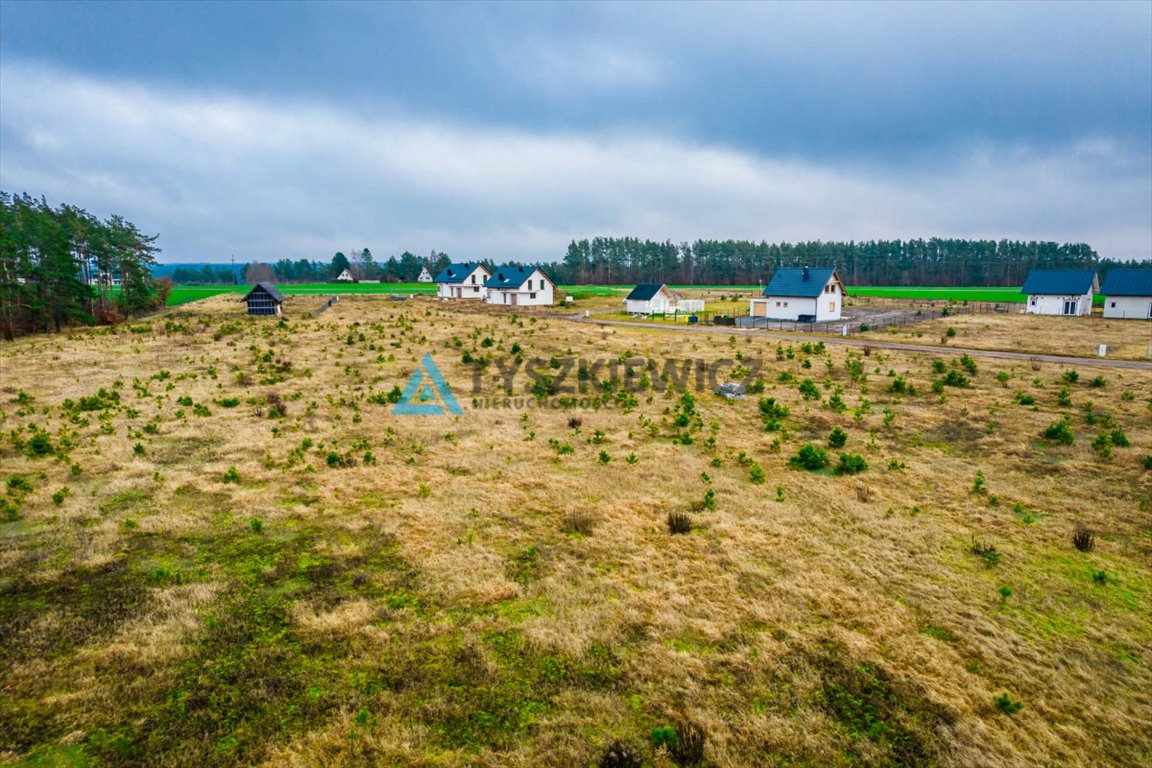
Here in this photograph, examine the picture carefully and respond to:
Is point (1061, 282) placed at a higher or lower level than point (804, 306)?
higher

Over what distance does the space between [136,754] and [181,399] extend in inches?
933

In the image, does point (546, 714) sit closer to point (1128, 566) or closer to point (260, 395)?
point (1128, 566)

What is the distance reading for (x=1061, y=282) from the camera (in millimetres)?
71375

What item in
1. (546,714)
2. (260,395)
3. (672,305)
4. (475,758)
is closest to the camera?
(475,758)

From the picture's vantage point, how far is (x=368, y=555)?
12.9m

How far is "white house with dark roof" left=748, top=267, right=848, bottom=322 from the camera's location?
61.0 m

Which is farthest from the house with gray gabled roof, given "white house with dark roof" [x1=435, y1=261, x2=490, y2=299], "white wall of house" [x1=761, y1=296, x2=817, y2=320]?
"white house with dark roof" [x1=435, y1=261, x2=490, y2=299]

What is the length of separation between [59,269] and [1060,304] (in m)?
114

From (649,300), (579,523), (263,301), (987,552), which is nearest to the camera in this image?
(987,552)

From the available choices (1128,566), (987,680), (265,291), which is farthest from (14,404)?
(265,291)

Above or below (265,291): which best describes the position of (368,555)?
below

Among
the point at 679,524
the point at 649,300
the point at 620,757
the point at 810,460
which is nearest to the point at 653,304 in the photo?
the point at 649,300

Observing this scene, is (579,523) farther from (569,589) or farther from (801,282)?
(801,282)

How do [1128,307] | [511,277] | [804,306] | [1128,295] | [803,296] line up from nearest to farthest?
[803,296] → [804,306] → [1128,295] → [1128,307] → [511,277]
